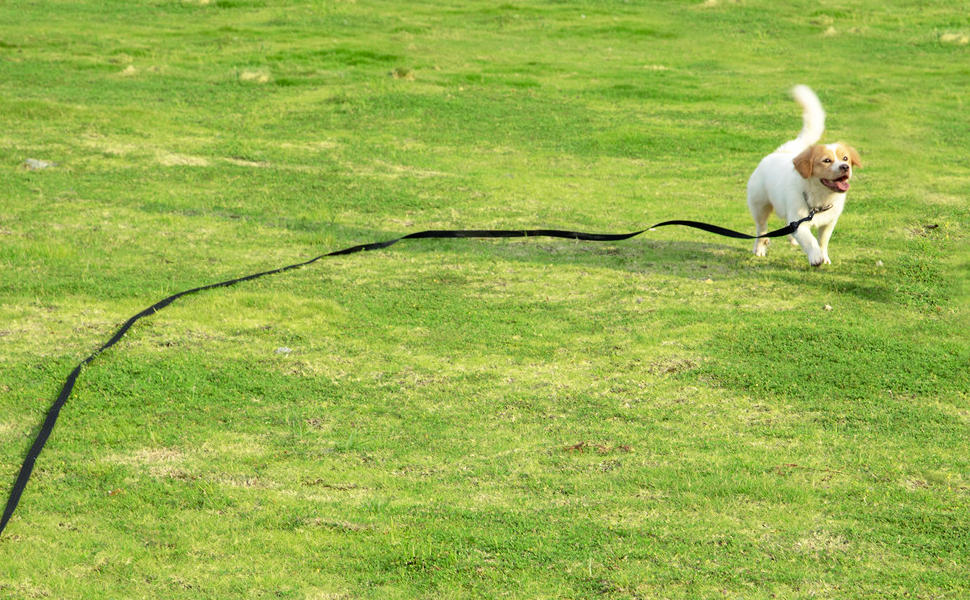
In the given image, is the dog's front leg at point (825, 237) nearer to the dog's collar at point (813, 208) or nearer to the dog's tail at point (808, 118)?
the dog's collar at point (813, 208)

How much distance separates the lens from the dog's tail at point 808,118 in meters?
8.45

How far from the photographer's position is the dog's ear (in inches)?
299

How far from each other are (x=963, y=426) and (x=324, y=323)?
4.12 metres

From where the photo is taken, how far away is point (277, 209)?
1020cm

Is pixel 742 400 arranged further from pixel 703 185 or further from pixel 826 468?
pixel 703 185

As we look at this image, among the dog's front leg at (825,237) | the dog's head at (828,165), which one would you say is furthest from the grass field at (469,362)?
the dog's head at (828,165)

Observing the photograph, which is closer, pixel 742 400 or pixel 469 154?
pixel 742 400

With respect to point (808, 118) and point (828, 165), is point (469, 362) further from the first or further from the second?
point (808, 118)

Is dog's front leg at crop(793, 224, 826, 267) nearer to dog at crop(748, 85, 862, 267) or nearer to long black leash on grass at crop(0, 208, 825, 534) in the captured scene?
dog at crop(748, 85, 862, 267)

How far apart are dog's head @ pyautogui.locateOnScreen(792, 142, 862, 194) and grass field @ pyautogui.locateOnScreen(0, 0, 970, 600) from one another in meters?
0.85

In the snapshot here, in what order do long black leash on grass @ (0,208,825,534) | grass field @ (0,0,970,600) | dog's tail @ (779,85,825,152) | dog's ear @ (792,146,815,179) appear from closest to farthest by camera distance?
grass field @ (0,0,970,600)
long black leash on grass @ (0,208,825,534)
dog's ear @ (792,146,815,179)
dog's tail @ (779,85,825,152)

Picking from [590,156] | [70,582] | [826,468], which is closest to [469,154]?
[590,156]

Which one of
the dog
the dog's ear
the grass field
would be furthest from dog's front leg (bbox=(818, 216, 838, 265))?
the dog's ear

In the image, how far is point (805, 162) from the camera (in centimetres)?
764
